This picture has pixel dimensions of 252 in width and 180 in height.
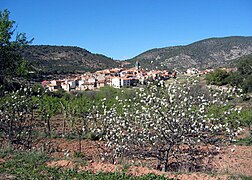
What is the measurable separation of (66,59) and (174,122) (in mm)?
81838

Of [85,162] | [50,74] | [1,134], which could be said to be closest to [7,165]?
[85,162]

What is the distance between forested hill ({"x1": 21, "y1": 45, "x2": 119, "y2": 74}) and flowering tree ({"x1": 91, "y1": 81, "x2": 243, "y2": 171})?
63.1 metres

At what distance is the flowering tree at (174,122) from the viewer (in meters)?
7.49

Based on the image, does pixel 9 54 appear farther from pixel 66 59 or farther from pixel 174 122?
pixel 66 59

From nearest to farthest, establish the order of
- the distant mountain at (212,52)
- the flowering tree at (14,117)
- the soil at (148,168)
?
the soil at (148,168) < the flowering tree at (14,117) < the distant mountain at (212,52)

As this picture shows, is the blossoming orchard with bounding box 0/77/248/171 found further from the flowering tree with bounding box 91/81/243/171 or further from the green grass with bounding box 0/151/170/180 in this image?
the green grass with bounding box 0/151/170/180

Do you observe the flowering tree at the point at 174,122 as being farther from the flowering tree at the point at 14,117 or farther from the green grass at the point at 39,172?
the flowering tree at the point at 14,117

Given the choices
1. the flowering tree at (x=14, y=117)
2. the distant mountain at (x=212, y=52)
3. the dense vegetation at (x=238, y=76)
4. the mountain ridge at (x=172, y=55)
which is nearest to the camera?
the flowering tree at (x=14, y=117)

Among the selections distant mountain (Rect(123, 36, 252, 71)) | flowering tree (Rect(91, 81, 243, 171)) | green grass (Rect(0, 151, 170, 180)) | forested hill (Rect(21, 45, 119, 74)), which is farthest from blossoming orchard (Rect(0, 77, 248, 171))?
distant mountain (Rect(123, 36, 252, 71))

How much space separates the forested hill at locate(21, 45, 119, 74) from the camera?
7531 cm

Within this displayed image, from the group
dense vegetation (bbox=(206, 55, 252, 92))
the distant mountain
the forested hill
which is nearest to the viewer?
dense vegetation (bbox=(206, 55, 252, 92))

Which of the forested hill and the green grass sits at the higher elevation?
the forested hill

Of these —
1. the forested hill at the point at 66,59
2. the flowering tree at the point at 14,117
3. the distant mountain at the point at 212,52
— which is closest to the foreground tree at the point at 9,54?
the flowering tree at the point at 14,117

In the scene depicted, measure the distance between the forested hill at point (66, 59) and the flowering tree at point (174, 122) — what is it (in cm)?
6309
